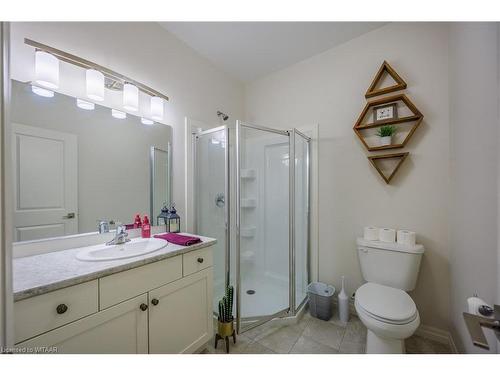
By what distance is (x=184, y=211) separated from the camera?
1.85 metres

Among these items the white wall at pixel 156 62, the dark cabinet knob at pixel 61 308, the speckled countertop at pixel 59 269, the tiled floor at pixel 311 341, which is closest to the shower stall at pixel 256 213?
→ the tiled floor at pixel 311 341

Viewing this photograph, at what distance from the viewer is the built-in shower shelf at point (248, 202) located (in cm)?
183

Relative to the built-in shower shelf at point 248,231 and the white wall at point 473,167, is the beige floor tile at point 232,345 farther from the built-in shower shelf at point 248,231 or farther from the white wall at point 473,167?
the white wall at point 473,167

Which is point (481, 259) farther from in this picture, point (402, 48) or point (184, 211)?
point (184, 211)

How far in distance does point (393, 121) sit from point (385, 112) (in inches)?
4.3

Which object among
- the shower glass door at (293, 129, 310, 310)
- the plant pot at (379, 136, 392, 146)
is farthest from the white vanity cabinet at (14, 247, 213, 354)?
the plant pot at (379, 136, 392, 146)

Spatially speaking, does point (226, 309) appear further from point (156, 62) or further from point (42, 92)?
point (156, 62)

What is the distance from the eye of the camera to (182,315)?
1204mm

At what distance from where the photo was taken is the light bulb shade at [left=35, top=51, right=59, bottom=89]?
1040 millimetres

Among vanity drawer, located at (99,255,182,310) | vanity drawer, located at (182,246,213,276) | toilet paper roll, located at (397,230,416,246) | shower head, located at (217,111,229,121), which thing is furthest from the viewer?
shower head, located at (217,111,229,121)

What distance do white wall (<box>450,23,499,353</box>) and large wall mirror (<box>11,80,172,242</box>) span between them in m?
2.01

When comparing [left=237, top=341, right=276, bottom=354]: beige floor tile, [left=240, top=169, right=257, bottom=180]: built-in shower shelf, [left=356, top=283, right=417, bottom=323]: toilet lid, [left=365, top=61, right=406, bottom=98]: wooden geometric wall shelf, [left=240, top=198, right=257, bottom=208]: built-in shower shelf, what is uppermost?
[left=365, top=61, right=406, bottom=98]: wooden geometric wall shelf

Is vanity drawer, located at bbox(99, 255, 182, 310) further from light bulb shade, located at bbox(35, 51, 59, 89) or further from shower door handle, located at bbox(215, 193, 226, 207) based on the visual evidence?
light bulb shade, located at bbox(35, 51, 59, 89)

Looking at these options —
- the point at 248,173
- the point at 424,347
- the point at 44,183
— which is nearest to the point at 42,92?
the point at 44,183
